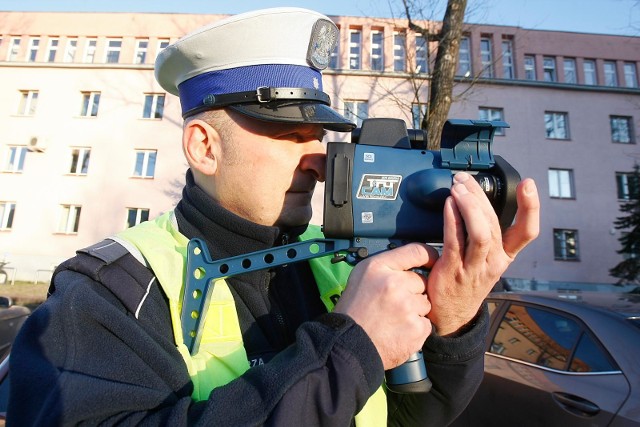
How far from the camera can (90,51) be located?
21.2m

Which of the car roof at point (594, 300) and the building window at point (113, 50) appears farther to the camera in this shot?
the building window at point (113, 50)

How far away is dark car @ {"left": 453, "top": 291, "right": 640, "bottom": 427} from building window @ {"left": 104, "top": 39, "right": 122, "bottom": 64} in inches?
924

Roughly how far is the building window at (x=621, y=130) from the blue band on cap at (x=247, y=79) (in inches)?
888

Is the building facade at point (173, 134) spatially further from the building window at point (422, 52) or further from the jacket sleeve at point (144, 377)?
the jacket sleeve at point (144, 377)

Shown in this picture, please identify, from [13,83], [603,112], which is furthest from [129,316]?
[13,83]

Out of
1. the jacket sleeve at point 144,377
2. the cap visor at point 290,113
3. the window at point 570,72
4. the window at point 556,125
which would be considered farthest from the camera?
the window at point 570,72

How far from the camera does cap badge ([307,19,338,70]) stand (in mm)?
1352

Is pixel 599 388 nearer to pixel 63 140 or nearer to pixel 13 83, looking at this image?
pixel 63 140

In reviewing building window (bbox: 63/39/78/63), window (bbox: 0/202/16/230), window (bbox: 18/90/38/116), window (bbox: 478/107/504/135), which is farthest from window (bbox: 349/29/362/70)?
window (bbox: 0/202/16/230)

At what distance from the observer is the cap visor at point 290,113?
1.17 metres

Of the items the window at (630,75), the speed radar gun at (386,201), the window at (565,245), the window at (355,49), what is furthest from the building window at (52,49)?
the window at (630,75)

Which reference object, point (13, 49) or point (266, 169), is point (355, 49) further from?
point (266, 169)

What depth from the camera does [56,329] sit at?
84 centimetres

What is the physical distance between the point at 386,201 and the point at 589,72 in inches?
1009
